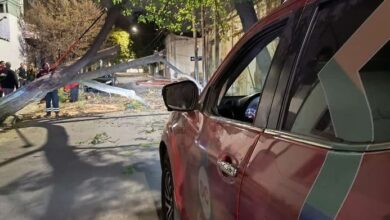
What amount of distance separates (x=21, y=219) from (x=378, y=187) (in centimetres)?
466

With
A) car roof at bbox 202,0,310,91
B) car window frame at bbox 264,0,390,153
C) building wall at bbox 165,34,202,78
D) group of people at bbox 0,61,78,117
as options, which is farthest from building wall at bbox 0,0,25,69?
car window frame at bbox 264,0,390,153

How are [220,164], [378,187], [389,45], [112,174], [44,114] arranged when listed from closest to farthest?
[378,187]
[389,45]
[220,164]
[112,174]
[44,114]

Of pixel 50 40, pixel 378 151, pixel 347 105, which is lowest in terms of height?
pixel 378 151

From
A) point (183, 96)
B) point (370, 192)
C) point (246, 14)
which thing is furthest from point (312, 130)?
point (246, 14)

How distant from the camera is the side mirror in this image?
3.35 metres

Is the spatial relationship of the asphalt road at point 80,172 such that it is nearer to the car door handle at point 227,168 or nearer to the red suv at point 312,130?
the car door handle at point 227,168

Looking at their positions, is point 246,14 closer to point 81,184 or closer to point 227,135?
point 81,184

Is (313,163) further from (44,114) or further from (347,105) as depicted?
(44,114)

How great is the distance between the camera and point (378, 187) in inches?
50.2

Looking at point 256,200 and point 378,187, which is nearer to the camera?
point 378,187

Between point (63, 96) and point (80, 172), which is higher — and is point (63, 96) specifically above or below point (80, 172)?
above

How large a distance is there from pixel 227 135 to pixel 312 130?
723 mm

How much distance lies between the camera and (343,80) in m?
1.62

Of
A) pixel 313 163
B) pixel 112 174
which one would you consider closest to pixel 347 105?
pixel 313 163
